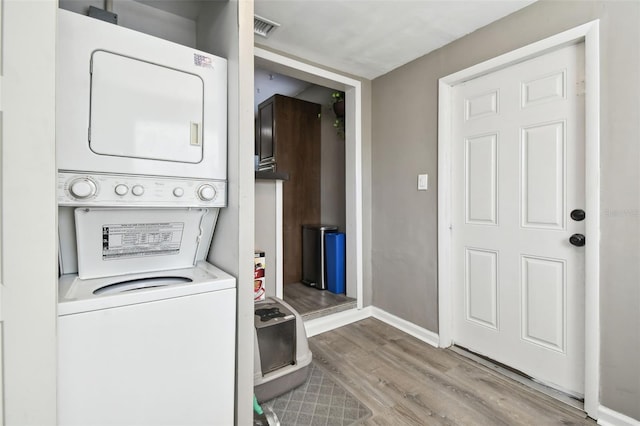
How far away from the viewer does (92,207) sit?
1088mm

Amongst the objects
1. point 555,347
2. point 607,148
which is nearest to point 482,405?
point 555,347

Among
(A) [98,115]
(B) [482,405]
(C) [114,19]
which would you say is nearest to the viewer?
(A) [98,115]

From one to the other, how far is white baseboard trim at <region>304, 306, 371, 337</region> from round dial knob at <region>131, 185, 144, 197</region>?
5.74 feet

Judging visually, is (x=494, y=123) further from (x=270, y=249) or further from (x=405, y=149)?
(x=270, y=249)

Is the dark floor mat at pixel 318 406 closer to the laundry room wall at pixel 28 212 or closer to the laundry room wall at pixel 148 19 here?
the laundry room wall at pixel 28 212

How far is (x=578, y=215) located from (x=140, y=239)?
2156mm

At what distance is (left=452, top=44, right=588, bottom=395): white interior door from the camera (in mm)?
1684

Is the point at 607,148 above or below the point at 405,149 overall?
below

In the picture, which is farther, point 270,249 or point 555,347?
point 270,249

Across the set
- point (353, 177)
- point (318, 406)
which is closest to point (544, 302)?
point (318, 406)

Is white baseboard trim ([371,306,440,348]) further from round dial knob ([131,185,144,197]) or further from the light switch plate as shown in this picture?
round dial knob ([131,185,144,197])

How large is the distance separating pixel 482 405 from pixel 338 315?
129 cm

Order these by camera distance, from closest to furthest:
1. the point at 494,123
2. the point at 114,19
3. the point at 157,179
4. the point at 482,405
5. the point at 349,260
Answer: the point at 157,179 → the point at 114,19 → the point at 482,405 → the point at 494,123 → the point at 349,260

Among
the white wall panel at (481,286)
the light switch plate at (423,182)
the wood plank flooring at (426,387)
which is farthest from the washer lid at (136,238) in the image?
the white wall panel at (481,286)
